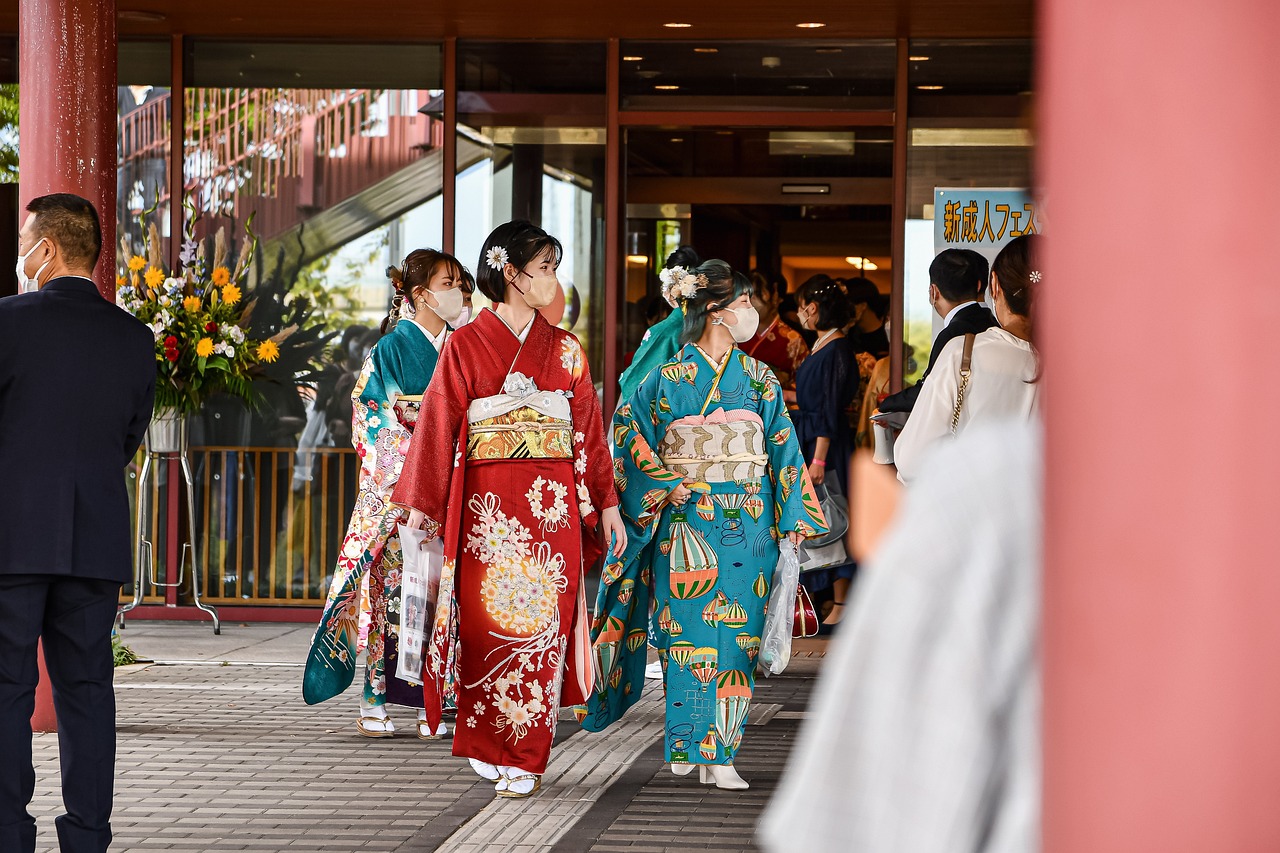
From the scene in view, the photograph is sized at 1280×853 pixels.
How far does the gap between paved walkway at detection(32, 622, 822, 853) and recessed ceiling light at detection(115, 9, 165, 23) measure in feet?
11.6

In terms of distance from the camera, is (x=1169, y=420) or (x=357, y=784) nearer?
(x=1169, y=420)

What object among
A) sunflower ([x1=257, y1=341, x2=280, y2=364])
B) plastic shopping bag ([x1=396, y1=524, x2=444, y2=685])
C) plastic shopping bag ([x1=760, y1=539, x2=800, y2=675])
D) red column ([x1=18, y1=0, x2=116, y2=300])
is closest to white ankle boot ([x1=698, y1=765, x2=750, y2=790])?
plastic shopping bag ([x1=760, y1=539, x2=800, y2=675])

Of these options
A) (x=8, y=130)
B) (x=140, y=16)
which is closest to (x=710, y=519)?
(x=140, y=16)

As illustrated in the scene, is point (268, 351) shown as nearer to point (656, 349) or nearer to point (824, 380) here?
point (656, 349)

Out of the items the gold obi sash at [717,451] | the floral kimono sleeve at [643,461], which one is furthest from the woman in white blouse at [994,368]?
the floral kimono sleeve at [643,461]

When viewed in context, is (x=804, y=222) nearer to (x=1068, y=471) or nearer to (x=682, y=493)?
(x=682, y=493)

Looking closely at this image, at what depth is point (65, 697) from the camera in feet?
12.3

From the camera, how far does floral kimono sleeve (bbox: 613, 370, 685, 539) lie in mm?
5035

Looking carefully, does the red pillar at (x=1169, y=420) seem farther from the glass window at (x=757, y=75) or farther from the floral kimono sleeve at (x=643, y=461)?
the glass window at (x=757, y=75)

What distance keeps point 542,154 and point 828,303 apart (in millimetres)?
1944

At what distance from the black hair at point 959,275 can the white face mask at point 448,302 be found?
192cm

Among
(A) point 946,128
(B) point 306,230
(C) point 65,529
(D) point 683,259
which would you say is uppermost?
(A) point 946,128

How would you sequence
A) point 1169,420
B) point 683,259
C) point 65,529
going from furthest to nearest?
point 683,259, point 65,529, point 1169,420

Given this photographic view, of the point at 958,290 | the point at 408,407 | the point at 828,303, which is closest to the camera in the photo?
the point at 958,290
